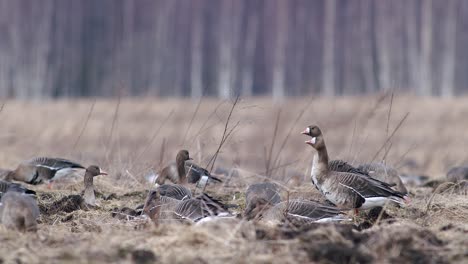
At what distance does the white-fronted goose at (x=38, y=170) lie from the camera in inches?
456

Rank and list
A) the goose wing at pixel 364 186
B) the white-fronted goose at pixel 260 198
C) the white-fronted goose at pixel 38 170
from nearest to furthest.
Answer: the white-fronted goose at pixel 260 198, the goose wing at pixel 364 186, the white-fronted goose at pixel 38 170

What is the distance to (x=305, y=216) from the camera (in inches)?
313

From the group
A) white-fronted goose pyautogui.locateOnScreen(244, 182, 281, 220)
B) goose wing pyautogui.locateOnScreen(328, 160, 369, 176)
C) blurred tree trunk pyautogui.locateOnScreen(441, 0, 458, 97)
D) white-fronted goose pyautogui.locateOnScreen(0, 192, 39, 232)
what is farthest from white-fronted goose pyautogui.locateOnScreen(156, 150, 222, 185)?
blurred tree trunk pyautogui.locateOnScreen(441, 0, 458, 97)

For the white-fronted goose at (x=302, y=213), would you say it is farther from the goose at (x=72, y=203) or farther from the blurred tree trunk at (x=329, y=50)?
the blurred tree trunk at (x=329, y=50)

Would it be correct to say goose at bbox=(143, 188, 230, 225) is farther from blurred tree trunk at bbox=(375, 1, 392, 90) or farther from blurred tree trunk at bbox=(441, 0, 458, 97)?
blurred tree trunk at bbox=(441, 0, 458, 97)

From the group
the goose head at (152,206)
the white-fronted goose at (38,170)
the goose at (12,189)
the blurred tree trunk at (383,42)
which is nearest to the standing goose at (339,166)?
the goose head at (152,206)

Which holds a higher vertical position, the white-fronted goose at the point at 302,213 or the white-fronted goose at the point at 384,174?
the white-fronted goose at the point at 302,213

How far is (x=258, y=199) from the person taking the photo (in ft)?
27.1

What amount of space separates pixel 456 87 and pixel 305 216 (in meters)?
42.7

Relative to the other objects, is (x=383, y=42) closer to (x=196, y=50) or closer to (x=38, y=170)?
(x=196, y=50)

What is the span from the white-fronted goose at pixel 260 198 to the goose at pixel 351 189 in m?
0.52

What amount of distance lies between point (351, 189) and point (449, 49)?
38.9 meters

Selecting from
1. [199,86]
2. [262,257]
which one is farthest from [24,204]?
[199,86]

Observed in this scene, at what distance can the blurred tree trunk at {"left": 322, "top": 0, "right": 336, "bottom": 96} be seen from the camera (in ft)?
150
